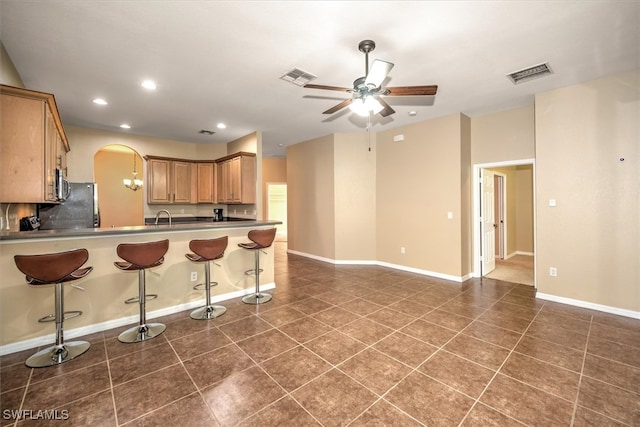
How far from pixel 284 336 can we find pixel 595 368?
9.26ft

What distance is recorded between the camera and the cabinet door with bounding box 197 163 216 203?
6.72 m

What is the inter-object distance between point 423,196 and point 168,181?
18.7 feet

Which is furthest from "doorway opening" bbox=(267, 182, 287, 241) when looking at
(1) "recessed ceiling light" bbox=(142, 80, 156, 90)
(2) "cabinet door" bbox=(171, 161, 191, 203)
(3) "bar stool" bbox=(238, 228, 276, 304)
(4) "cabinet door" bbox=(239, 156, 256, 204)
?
(1) "recessed ceiling light" bbox=(142, 80, 156, 90)

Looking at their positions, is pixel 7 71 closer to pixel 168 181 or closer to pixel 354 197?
pixel 168 181

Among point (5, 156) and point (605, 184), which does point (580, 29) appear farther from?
point (5, 156)

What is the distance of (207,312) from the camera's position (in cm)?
346

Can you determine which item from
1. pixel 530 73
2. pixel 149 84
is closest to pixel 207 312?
pixel 149 84

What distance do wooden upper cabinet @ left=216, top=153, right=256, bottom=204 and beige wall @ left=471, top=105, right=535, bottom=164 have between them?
4.50 meters

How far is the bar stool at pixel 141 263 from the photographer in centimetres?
A: 276

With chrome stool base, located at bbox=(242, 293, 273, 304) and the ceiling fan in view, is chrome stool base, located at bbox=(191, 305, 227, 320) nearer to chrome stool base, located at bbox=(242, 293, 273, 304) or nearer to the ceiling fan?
chrome stool base, located at bbox=(242, 293, 273, 304)

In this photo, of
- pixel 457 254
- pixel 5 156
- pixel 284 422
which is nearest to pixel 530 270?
pixel 457 254

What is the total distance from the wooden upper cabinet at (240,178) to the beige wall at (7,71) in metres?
3.31

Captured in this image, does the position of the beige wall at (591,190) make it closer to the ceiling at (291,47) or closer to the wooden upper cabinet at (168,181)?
the ceiling at (291,47)

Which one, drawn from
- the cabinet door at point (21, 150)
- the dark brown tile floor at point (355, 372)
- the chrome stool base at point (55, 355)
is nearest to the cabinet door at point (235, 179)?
the dark brown tile floor at point (355, 372)
